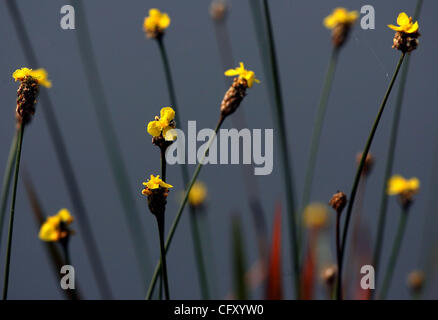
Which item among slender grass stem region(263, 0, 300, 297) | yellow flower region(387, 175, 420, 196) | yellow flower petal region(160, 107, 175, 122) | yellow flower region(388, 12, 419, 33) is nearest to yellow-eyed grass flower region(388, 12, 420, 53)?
yellow flower region(388, 12, 419, 33)

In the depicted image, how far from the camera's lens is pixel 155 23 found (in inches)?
30.5

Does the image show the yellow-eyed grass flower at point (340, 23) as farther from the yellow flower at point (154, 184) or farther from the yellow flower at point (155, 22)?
the yellow flower at point (154, 184)

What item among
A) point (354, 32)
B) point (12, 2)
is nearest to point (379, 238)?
point (354, 32)

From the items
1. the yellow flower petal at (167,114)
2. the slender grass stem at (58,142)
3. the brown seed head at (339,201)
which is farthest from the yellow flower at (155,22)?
the brown seed head at (339,201)

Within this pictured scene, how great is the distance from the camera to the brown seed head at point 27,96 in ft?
1.88

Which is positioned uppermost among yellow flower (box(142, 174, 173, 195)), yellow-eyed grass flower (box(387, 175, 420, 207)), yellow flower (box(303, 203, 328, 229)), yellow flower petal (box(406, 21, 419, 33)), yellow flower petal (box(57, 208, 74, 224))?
yellow flower petal (box(406, 21, 419, 33))

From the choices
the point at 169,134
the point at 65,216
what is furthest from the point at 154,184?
the point at 65,216

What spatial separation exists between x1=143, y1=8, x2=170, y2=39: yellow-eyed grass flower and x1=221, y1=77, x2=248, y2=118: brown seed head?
241mm

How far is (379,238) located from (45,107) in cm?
57

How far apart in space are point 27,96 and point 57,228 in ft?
0.58

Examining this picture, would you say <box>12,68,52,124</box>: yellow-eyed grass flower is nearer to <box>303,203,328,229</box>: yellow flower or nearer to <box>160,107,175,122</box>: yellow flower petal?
<box>160,107,175,122</box>: yellow flower petal

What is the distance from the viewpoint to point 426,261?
1035mm

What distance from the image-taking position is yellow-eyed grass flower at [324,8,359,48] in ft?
2.91
